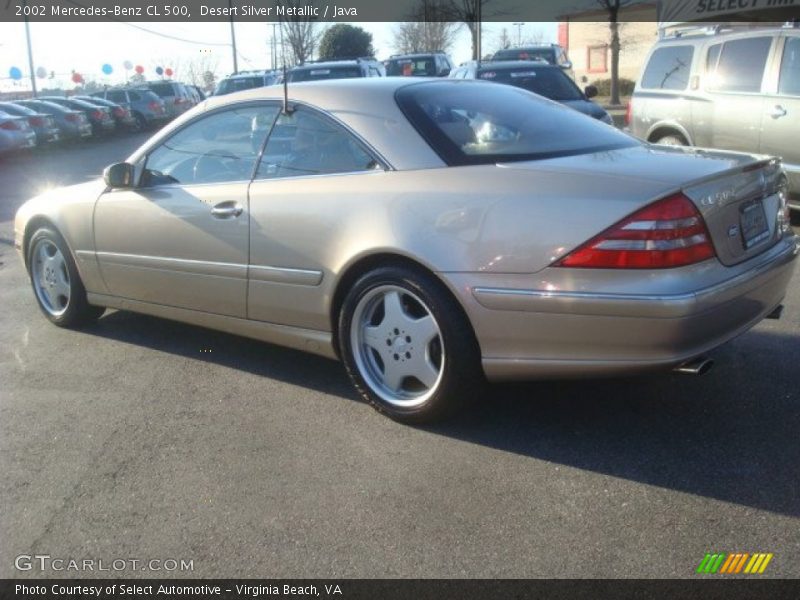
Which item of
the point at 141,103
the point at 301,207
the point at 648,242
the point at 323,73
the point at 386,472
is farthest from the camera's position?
the point at 141,103

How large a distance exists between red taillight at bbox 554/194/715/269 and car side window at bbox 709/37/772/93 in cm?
543

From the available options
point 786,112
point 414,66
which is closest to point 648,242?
point 786,112

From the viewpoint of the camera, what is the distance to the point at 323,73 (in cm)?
1584

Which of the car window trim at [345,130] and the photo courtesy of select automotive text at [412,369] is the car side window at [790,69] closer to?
the photo courtesy of select automotive text at [412,369]

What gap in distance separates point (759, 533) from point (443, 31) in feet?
148

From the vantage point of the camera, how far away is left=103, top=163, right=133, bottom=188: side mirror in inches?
194

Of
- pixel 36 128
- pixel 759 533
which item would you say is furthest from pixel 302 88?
pixel 36 128

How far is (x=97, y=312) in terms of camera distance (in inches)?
225

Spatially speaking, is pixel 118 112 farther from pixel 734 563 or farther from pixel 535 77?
pixel 734 563

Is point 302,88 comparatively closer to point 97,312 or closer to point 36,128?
point 97,312

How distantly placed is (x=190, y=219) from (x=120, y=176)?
648 millimetres

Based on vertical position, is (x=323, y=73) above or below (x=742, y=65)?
above

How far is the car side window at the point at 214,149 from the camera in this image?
4.54 meters
